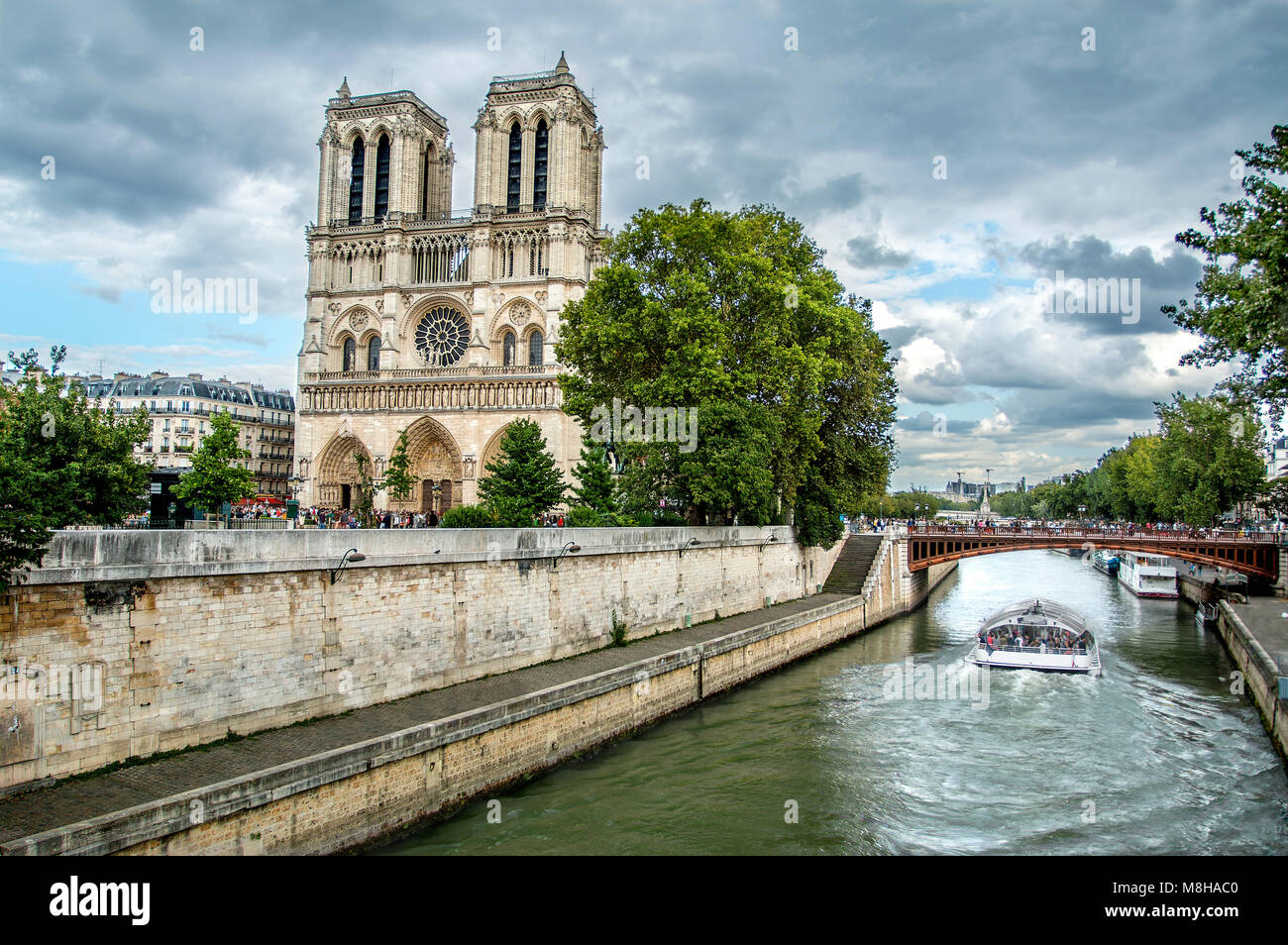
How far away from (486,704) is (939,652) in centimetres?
1886

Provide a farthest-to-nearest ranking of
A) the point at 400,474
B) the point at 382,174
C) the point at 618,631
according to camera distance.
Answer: the point at 382,174 → the point at 400,474 → the point at 618,631

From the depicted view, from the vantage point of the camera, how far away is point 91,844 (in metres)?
7.93

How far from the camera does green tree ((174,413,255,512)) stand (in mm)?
27344

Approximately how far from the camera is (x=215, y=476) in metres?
27.4

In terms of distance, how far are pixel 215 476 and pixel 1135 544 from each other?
34.3m

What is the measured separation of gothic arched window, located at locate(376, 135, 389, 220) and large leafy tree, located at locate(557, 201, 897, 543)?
29943 millimetres

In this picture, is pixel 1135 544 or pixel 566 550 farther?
pixel 1135 544

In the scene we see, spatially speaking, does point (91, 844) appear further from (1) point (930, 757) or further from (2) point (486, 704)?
(1) point (930, 757)

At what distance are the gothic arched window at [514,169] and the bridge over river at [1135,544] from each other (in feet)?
97.4

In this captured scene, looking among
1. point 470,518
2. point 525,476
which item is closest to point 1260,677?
point 470,518

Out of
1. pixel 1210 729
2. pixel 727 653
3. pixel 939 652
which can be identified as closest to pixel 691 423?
pixel 727 653

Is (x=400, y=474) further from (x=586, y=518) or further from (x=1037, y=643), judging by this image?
(x=1037, y=643)

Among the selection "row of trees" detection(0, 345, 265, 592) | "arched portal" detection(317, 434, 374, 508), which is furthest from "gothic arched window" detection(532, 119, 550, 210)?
"row of trees" detection(0, 345, 265, 592)
